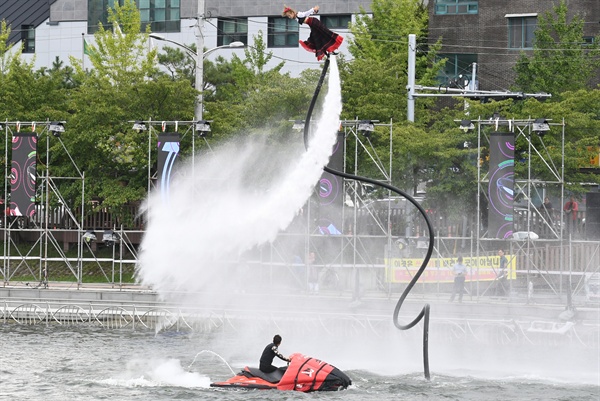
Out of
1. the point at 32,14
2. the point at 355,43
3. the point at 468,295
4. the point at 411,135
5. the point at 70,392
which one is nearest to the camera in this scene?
the point at 70,392

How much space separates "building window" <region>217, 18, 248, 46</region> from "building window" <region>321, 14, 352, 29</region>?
21.6 ft

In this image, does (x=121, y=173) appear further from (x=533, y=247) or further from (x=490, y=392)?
(x=490, y=392)

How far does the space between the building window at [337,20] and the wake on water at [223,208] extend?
106 feet

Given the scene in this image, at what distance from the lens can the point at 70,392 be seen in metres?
35.0

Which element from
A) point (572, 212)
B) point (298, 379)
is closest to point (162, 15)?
Result: point (572, 212)

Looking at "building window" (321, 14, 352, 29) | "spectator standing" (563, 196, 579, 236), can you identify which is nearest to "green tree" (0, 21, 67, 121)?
"building window" (321, 14, 352, 29)

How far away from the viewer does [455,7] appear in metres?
75.7

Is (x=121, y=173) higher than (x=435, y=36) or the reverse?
the reverse

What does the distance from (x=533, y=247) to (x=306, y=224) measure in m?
10.8

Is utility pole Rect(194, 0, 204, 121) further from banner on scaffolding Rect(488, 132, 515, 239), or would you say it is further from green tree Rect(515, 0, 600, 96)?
green tree Rect(515, 0, 600, 96)

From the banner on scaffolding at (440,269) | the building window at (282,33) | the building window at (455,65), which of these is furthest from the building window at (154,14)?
the banner on scaffolding at (440,269)

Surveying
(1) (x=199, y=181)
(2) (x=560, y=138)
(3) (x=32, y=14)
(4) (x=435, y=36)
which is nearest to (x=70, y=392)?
(1) (x=199, y=181)

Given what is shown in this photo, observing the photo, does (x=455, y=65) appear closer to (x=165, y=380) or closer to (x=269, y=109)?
(x=269, y=109)

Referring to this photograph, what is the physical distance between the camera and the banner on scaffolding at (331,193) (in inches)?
1988
